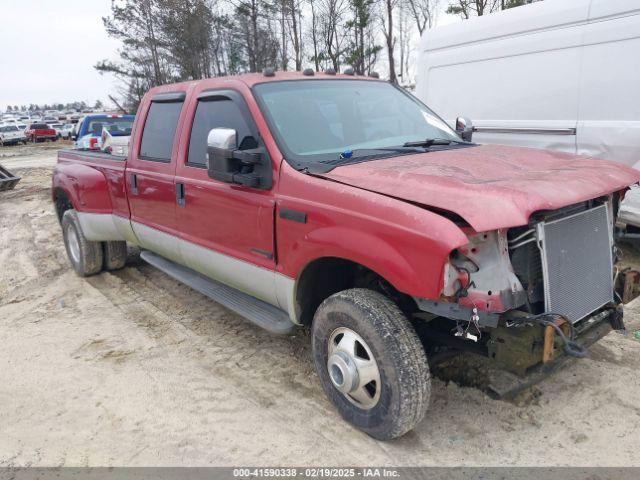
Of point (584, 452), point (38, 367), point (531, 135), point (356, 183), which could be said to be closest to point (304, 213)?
point (356, 183)

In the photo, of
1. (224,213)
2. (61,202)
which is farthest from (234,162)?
(61,202)

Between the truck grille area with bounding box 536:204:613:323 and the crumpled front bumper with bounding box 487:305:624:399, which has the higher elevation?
the truck grille area with bounding box 536:204:613:323

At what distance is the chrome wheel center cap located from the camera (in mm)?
2957

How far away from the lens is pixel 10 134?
37438 mm

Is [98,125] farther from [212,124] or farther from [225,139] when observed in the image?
[225,139]

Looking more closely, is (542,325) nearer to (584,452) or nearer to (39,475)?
(584,452)

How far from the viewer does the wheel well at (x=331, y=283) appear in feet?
10.6

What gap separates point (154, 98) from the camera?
4.88 meters

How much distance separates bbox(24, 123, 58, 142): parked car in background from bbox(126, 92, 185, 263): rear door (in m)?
39.6

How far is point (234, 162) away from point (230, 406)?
1575mm

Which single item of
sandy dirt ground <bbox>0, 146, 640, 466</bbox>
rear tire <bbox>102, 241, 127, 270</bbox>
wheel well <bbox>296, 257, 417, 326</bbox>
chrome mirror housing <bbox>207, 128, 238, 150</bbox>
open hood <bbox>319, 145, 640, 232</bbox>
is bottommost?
sandy dirt ground <bbox>0, 146, 640, 466</bbox>

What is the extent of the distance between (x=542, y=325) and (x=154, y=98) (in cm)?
390

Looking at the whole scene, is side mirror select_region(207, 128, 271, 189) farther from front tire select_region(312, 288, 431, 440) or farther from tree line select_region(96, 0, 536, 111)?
tree line select_region(96, 0, 536, 111)

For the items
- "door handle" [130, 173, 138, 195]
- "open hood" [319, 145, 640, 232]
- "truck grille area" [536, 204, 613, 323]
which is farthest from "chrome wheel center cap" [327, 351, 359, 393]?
"door handle" [130, 173, 138, 195]
